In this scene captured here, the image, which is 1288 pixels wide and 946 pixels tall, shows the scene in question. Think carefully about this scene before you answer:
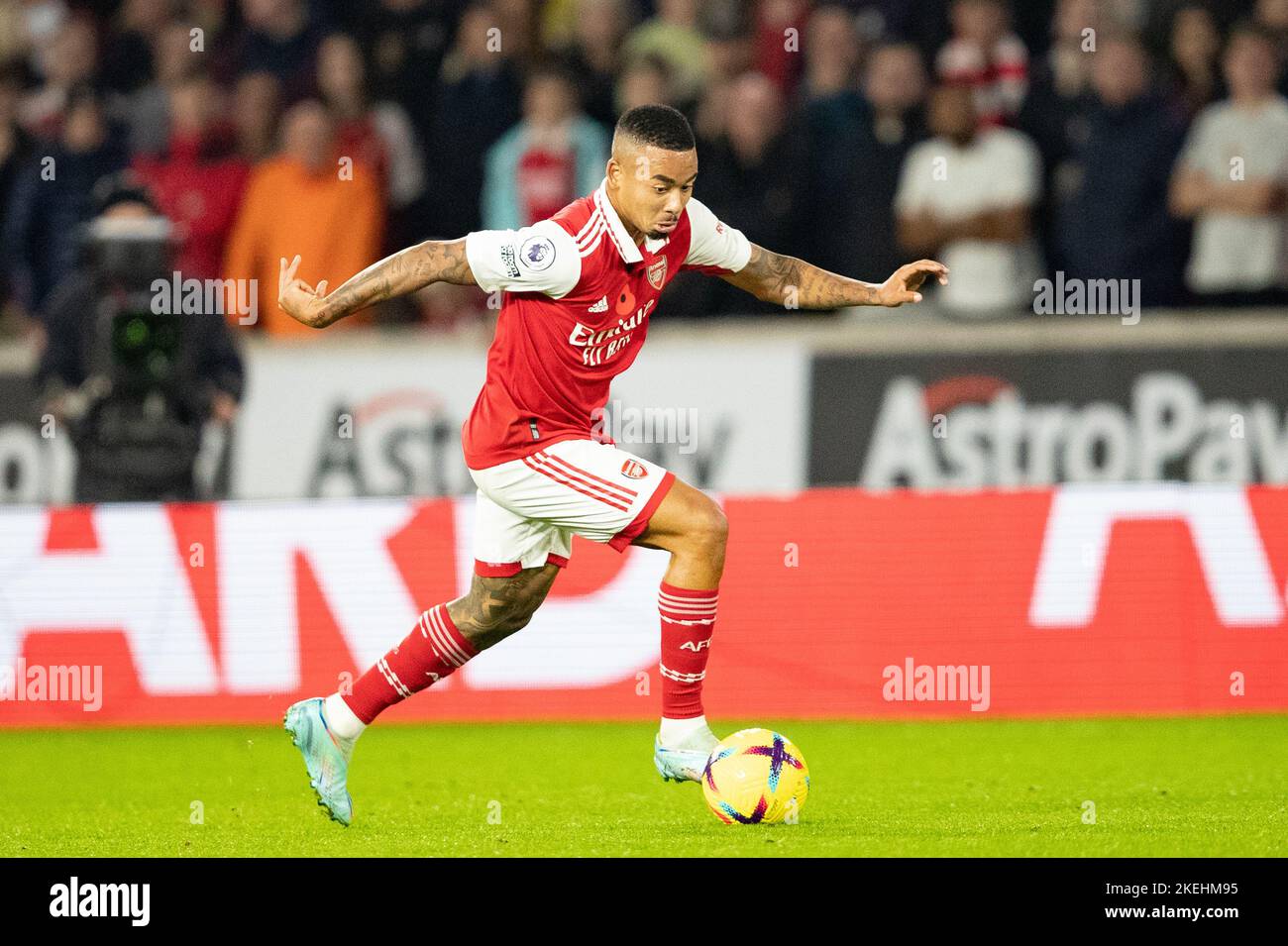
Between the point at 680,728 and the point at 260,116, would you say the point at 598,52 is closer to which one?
the point at 260,116

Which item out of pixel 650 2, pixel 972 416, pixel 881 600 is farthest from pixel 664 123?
pixel 650 2

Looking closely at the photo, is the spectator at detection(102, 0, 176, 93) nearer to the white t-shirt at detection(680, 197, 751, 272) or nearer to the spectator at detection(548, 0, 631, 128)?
the spectator at detection(548, 0, 631, 128)

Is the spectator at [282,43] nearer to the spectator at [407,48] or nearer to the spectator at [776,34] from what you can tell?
the spectator at [407,48]

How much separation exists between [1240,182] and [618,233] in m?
6.59

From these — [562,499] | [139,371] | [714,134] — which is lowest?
[562,499]

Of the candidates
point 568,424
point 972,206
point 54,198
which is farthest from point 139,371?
point 568,424

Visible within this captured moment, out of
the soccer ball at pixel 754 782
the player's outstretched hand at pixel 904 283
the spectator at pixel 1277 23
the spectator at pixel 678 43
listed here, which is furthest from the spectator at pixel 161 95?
the soccer ball at pixel 754 782

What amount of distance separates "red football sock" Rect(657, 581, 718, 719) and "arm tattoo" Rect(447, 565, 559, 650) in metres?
0.49

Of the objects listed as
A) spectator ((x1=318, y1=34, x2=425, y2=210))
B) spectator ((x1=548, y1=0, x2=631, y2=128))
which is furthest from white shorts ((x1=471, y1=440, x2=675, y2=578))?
spectator ((x1=318, y1=34, x2=425, y2=210))

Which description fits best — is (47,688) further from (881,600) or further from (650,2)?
(650,2)

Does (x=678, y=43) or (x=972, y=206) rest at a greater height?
(x=678, y=43)

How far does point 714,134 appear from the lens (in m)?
13.3

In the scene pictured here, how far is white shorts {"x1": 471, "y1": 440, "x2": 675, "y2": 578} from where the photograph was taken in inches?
283
